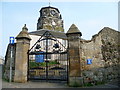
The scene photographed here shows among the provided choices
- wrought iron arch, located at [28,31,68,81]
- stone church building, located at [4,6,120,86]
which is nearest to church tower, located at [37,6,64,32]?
wrought iron arch, located at [28,31,68,81]

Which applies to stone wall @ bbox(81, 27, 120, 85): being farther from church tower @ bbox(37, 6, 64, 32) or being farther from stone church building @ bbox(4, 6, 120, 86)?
church tower @ bbox(37, 6, 64, 32)

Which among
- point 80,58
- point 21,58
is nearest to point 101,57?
point 80,58

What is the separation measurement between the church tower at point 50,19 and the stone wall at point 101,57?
30523 millimetres

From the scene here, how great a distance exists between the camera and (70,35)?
7801 millimetres

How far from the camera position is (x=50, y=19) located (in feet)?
130

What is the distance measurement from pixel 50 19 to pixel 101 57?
32980 mm

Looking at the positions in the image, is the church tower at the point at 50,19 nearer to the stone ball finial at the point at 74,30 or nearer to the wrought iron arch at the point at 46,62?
the wrought iron arch at the point at 46,62

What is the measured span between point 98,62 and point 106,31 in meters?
2.31

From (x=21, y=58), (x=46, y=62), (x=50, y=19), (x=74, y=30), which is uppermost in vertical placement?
(x=50, y=19)

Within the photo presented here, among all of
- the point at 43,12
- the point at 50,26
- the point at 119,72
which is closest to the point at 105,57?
the point at 119,72

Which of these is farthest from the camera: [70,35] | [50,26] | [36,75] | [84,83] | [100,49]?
[50,26]

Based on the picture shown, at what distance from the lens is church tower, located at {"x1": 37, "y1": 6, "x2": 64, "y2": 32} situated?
3922 centimetres

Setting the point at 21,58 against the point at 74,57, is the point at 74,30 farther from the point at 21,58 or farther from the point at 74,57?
the point at 21,58

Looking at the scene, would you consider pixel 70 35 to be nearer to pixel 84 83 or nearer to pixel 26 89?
pixel 84 83
